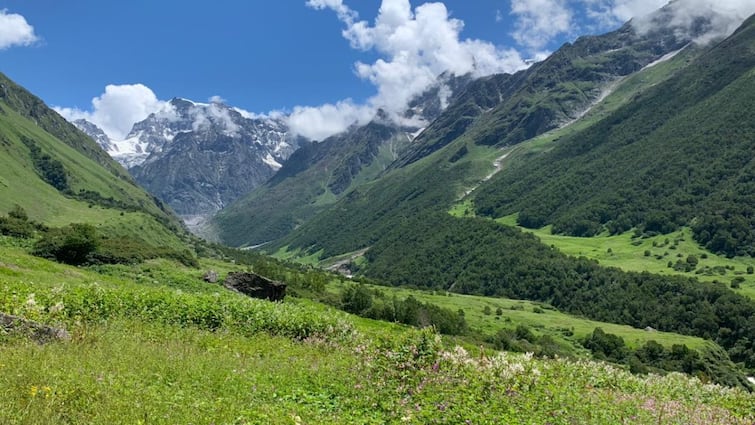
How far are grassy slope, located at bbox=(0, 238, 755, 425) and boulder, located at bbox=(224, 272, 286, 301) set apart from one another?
2611cm

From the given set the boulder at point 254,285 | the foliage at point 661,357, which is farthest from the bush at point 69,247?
the foliage at point 661,357

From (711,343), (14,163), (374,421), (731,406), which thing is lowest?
(711,343)

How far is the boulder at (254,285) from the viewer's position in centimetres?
4900

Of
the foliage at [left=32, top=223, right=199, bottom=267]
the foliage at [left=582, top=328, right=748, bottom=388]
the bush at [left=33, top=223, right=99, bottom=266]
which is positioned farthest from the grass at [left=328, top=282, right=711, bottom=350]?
the bush at [left=33, top=223, right=99, bottom=266]

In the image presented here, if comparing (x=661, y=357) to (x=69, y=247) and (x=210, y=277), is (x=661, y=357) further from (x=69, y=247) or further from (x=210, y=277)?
(x=69, y=247)

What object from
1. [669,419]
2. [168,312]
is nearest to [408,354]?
[669,419]

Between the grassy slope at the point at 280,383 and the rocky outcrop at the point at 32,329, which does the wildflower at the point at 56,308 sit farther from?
the rocky outcrop at the point at 32,329

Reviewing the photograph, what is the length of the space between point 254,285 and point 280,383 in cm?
3619

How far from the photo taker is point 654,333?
167250 mm

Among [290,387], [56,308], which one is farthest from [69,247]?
[290,387]

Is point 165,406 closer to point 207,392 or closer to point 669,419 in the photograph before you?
point 207,392

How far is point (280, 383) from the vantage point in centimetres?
1541

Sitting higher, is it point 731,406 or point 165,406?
point 165,406

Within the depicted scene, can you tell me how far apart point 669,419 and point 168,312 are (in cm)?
2125
